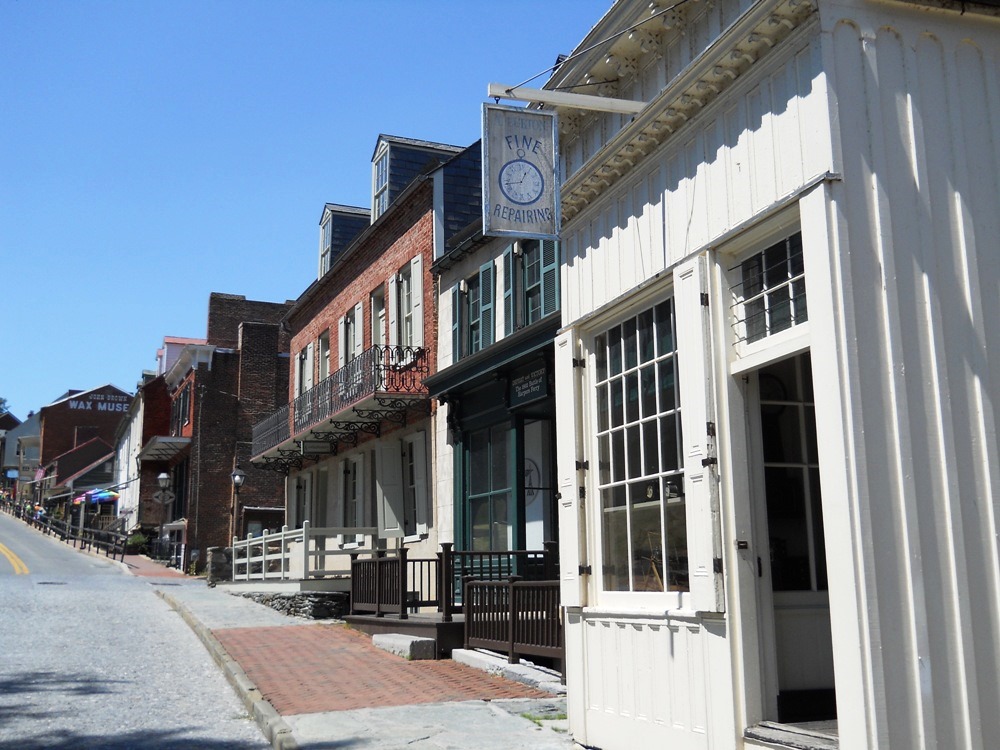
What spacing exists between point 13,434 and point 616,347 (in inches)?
4639

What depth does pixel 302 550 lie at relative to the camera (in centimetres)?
1939

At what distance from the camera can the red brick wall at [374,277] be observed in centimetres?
1847

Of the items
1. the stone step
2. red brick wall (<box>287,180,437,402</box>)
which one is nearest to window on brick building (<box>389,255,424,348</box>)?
red brick wall (<box>287,180,437,402</box>)

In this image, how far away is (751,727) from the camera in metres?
5.62

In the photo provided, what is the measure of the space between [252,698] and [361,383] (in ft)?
33.0

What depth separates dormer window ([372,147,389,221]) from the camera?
22641 millimetres

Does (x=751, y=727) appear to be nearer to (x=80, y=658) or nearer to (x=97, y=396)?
(x=80, y=658)

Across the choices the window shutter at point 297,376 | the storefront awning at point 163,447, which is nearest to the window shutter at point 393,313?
the window shutter at point 297,376

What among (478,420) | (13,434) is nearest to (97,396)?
(13,434)

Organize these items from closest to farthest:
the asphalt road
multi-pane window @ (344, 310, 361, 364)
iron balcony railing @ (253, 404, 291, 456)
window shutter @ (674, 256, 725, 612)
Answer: window shutter @ (674, 256, 725, 612) < the asphalt road < multi-pane window @ (344, 310, 361, 364) < iron balcony railing @ (253, 404, 291, 456)

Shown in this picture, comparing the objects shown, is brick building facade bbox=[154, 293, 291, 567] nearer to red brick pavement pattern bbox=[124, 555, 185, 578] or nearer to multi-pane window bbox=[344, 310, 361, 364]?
red brick pavement pattern bbox=[124, 555, 185, 578]

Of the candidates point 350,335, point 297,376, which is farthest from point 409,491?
point 297,376

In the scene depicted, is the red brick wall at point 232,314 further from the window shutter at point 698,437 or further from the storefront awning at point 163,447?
the window shutter at point 698,437

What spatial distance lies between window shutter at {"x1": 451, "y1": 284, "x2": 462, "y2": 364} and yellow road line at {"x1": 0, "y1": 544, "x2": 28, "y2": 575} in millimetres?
17530
